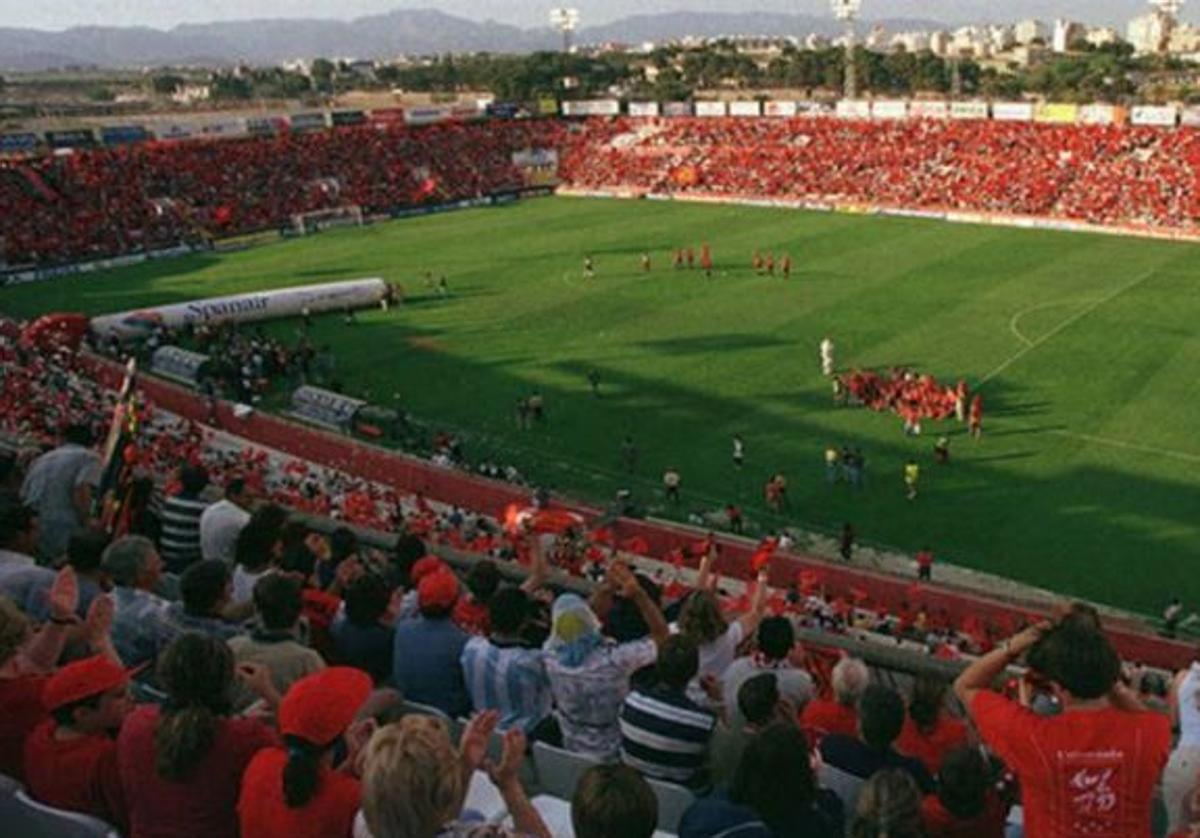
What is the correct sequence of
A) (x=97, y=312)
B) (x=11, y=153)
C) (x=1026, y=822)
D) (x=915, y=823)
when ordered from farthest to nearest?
(x=11, y=153) < (x=97, y=312) < (x=1026, y=822) < (x=915, y=823)

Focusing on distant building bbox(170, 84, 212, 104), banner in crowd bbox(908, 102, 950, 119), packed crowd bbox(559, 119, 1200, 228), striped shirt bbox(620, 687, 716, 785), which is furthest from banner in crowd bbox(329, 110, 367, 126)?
striped shirt bbox(620, 687, 716, 785)

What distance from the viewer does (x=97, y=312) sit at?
45.8m

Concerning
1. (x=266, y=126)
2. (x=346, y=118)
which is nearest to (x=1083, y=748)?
(x=266, y=126)

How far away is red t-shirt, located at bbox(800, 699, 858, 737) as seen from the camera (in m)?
5.99

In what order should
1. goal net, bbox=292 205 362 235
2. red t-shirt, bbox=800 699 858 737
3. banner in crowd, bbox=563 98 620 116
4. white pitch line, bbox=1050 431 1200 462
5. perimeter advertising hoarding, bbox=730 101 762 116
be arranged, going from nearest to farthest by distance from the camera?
red t-shirt, bbox=800 699 858 737, white pitch line, bbox=1050 431 1200 462, goal net, bbox=292 205 362 235, perimeter advertising hoarding, bbox=730 101 762 116, banner in crowd, bbox=563 98 620 116

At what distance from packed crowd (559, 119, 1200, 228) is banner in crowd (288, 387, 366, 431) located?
40.4 m

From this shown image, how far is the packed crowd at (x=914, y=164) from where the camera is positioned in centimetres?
5919

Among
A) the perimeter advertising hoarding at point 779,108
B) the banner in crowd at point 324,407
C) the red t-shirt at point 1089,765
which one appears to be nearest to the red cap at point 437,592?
the red t-shirt at point 1089,765

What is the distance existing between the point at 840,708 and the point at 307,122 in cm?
8020

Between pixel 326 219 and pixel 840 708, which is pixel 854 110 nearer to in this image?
pixel 326 219

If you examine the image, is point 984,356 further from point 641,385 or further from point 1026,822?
point 1026,822

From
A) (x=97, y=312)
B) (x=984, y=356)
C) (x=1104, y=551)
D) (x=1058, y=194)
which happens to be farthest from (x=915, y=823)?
(x=1058, y=194)

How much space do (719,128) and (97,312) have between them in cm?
4827

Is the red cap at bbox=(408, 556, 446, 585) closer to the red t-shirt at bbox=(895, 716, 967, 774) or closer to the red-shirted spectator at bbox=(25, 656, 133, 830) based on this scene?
the red-shirted spectator at bbox=(25, 656, 133, 830)
